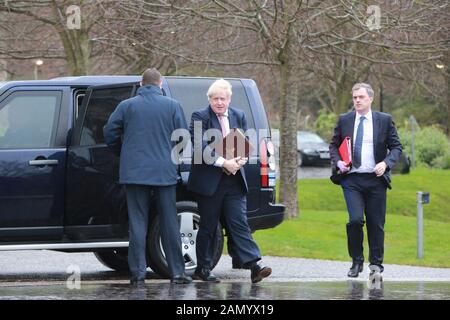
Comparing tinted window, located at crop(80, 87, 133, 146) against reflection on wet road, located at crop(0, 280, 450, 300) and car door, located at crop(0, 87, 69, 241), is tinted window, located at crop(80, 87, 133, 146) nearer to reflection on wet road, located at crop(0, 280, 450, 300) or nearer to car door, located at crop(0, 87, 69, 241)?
car door, located at crop(0, 87, 69, 241)

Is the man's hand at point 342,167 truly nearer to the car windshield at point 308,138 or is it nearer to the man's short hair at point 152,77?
the man's short hair at point 152,77

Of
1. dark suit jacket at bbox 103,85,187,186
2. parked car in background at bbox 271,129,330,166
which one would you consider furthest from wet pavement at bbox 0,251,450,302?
parked car in background at bbox 271,129,330,166

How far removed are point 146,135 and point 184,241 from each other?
5.43 feet

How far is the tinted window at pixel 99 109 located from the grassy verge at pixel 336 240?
386 cm

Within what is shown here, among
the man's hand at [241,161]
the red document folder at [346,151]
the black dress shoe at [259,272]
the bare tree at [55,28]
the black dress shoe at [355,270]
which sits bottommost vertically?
the black dress shoe at [355,270]

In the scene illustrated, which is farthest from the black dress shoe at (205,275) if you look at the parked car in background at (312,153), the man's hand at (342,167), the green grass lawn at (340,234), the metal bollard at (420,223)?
the parked car in background at (312,153)

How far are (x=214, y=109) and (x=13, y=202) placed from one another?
208 centimetres

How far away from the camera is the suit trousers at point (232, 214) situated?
1041 cm

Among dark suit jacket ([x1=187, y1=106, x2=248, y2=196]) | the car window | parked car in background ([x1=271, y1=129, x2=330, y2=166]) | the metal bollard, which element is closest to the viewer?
dark suit jacket ([x1=187, y1=106, x2=248, y2=196])

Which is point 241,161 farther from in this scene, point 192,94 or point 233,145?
point 192,94

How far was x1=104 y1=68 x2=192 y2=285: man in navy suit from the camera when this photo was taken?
33.0 ft

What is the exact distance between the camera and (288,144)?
19.5 metres

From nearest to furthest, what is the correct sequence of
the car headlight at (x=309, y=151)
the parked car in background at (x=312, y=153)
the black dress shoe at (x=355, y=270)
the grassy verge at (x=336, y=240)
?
the black dress shoe at (x=355, y=270) < the grassy verge at (x=336, y=240) < the parked car in background at (x=312, y=153) < the car headlight at (x=309, y=151)
